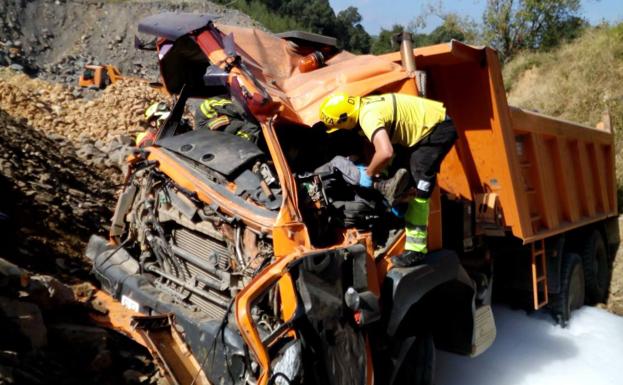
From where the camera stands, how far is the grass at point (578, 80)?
12383 millimetres

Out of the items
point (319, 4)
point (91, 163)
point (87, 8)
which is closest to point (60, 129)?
point (91, 163)

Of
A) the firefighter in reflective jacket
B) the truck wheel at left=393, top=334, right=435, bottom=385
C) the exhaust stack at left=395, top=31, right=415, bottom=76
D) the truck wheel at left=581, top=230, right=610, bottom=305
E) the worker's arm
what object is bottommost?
the truck wheel at left=581, top=230, right=610, bottom=305

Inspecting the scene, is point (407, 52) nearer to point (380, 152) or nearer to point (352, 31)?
point (380, 152)

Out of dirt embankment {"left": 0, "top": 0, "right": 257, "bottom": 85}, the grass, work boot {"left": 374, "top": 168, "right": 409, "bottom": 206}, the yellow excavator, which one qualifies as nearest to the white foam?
work boot {"left": 374, "top": 168, "right": 409, "bottom": 206}

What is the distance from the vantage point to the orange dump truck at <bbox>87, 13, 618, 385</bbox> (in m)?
2.80

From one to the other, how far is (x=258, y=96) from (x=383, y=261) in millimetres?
1160

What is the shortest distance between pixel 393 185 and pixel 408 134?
1.31ft

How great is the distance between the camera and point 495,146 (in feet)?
14.2

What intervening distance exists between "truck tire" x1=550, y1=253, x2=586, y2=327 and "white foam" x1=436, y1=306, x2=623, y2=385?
0.11 meters

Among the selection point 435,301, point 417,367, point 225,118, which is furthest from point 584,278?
point 225,118

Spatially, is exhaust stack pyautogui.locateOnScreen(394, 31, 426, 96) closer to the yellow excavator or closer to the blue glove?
the blue glove

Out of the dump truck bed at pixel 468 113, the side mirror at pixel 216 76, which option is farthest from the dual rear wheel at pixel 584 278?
the side mirror at pixel 216 76

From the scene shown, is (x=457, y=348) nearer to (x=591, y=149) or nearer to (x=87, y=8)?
(x=591, y=149)

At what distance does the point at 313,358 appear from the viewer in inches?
106
